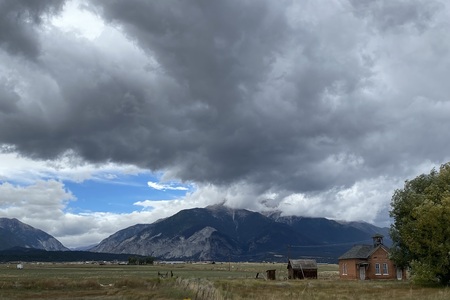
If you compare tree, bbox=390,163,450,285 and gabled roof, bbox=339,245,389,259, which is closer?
tree, bbox=390,163,450,285

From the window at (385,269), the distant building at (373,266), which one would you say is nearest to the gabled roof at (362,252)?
the distant building at (373,266)

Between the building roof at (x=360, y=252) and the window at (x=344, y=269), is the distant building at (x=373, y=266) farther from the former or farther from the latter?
the window at (x=344, y=269)

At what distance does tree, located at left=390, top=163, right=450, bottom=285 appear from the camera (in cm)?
5222

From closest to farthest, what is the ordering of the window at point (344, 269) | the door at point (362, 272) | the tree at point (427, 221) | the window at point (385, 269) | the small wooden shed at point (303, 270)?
1. the tree at point (427, 221)
2. the door at point (362, 272)
3. the window at point (385, 269)
4. the window at point (344, 269)
5. the small wooden shed at point (303, 270)

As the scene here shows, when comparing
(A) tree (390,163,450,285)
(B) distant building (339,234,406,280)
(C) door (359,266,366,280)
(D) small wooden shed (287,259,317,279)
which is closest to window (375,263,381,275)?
(B) distant building (339,234,406,280)

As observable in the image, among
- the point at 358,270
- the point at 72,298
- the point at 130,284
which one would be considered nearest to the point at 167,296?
the point at 72,298

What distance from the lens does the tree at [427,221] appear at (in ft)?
171

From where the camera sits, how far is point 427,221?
52.4 meters

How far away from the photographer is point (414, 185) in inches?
2477

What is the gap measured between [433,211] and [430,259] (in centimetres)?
730

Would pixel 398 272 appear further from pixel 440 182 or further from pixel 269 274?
pixel 440 182

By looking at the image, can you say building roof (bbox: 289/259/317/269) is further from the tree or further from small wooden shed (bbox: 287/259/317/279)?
the tree

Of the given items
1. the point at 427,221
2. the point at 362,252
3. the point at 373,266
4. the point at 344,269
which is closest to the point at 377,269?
the point at 373,266

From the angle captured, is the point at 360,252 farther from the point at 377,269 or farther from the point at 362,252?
the point at 377,269
